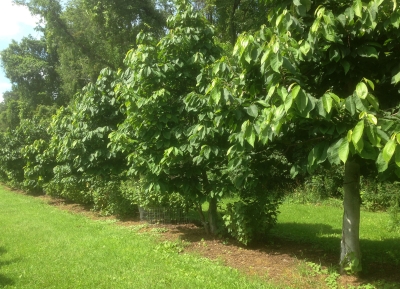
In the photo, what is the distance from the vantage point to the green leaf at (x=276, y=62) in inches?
136

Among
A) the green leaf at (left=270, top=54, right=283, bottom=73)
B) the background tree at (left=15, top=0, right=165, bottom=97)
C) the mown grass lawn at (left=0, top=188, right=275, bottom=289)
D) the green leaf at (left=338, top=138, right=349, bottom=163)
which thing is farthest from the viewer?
the background tree at (left=15, top=0, right=165, bottom=97)

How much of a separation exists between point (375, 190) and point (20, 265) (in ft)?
35.1

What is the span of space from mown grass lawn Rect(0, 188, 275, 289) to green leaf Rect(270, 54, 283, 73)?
2.74 m

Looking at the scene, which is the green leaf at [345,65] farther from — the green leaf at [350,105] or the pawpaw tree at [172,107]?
the pawpaw tree at [172,107]

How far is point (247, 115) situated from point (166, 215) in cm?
524

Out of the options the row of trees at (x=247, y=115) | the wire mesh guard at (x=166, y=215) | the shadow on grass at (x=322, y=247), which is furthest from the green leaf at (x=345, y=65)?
the wire mesh guard at (x=166, y=215)

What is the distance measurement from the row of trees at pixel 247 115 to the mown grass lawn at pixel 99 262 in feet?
3.55

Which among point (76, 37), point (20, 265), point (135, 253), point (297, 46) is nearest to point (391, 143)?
point (297, 46)

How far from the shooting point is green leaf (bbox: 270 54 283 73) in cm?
345

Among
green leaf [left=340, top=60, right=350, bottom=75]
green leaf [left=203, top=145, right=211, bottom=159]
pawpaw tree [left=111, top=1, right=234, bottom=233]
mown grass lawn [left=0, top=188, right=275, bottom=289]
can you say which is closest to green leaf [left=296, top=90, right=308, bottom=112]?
green leaf [left=340, top=60, right=350, bottom=75]

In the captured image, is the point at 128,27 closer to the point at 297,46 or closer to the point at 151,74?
the point at 151,74

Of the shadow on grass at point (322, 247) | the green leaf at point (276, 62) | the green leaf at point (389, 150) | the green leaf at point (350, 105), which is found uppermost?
the green leaf at point (276, 62)

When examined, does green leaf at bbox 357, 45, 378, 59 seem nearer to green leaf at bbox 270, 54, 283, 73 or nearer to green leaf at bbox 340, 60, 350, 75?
green leaf at bbox 340, 60, 350, 75

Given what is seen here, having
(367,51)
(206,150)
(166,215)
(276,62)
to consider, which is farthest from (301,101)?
(166,215)
